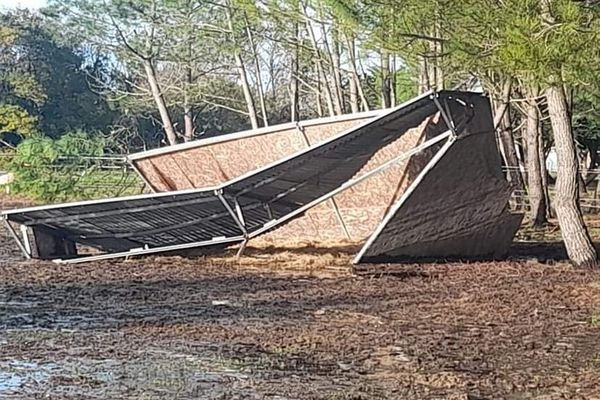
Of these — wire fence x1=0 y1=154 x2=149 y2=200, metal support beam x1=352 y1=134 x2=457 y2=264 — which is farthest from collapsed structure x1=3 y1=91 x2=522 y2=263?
wire fence x1=0 y1=154 x2=149 y2=200

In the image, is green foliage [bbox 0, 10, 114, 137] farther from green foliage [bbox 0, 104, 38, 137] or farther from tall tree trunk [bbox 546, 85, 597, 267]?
tall tree trunk [bbox 546, 85, 597, 267]

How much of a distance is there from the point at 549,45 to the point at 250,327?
355 centimetres

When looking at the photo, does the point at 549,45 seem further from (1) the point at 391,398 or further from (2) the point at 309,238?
(2) the point at 309,238

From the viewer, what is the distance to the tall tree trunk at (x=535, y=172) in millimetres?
17453

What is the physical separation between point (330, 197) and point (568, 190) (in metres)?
3.02

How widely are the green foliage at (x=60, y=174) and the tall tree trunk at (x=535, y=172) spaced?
38.6ft

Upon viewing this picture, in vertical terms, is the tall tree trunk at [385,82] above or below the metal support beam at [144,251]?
above

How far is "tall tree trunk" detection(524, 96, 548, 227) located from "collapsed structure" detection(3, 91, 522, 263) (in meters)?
4.66

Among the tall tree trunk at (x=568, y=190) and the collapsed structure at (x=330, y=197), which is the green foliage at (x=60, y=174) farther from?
the tall tree trunk at (x=568, y=190)

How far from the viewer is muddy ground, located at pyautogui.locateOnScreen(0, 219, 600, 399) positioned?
545 centimetres

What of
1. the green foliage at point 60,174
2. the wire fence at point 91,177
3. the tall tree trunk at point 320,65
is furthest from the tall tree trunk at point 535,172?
the green foliage at point 60,174

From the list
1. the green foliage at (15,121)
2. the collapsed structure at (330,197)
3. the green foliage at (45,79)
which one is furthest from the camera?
the green foliage at (45,79)

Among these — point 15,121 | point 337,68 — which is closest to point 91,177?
point 15,121

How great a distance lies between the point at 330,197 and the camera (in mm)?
12352
